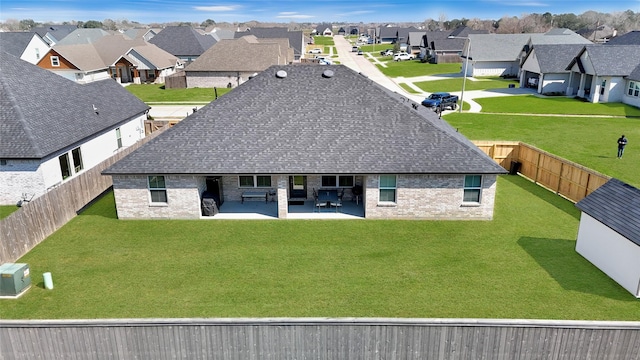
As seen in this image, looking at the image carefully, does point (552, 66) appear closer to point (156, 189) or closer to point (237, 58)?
point (237, 58)

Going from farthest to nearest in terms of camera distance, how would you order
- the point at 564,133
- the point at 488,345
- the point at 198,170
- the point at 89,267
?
the point at 564,133
the point at 198,170
the point at 89,267
the point at 488,345

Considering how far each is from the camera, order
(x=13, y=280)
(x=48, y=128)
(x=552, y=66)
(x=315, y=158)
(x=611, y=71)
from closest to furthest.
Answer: (x=13, y=280) < (x=315, y=158) < (x=48, y=128) < (x=611, y=71) < (x=552, y=66)

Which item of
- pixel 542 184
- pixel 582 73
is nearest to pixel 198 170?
pixel 542 184

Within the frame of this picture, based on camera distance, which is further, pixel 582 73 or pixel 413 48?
pixel 413 48

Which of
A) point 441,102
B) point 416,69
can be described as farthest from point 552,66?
point 416,69

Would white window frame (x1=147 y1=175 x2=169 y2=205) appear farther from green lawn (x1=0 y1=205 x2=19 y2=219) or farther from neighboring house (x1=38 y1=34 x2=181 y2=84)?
neighboring house (x1=38 y1=34 x2=181 y2=84)

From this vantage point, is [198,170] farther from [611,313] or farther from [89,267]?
[611,313]
